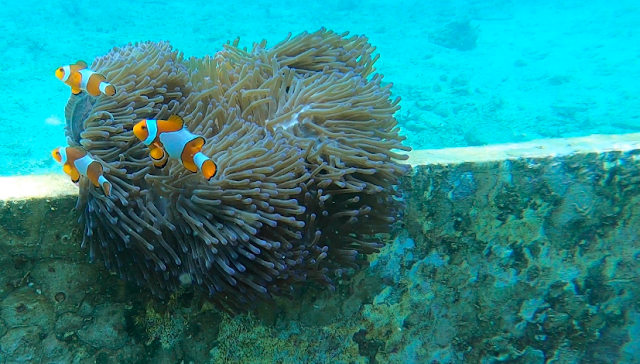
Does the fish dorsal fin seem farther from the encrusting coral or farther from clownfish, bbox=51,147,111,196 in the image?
clownfish, bbox=51,147,111,196

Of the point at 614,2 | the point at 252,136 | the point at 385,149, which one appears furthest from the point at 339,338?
the point at 614,2

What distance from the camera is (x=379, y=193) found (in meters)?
1.93

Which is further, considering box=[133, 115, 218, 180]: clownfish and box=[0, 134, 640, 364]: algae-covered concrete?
box=[0, 134, 640, 364]: algae-covered concrete

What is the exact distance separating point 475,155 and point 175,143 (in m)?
1.66

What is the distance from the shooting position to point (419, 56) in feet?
46.1

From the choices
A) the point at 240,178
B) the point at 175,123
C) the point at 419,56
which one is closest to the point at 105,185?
the point at 175,123

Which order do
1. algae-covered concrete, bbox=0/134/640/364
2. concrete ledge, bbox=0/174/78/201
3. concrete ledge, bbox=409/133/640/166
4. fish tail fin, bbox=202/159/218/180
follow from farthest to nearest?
concrete ledge, bbox=409/133/640/166
algae-covered concrete, bbox=0/134/640/364
concrete ledge, bbox=0/174/78/201
fish tail fin, bbox=202/159/218/180

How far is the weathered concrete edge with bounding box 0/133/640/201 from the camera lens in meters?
1.79

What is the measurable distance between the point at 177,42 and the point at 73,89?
11.8 metres

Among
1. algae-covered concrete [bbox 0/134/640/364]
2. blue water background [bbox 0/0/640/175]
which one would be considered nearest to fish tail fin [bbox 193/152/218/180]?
algae-covered concrete [bbox 0/134/640/364]

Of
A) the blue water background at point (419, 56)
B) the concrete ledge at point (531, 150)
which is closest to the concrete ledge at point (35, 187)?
the concrete ledge at point (531, 150)

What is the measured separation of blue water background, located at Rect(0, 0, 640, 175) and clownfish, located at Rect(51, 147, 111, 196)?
16.7ft

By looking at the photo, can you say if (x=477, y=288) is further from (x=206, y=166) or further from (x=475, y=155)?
(x=206, y=166)

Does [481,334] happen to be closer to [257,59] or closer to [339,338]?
[339,338]
